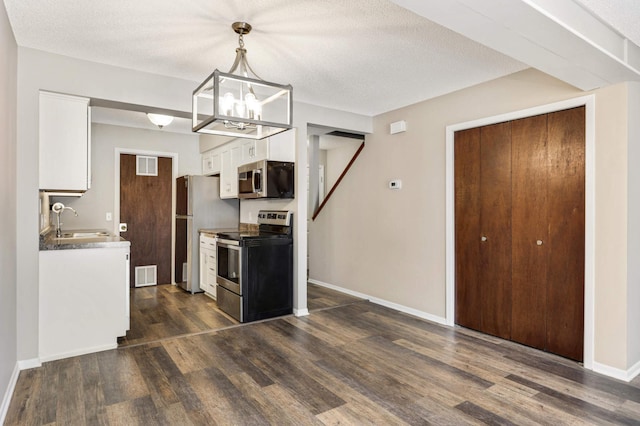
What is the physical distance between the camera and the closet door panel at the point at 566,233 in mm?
2939

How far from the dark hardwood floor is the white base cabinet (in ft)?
0.51

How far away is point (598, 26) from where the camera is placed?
2201 mm

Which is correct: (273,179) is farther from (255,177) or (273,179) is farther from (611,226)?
(611,226)

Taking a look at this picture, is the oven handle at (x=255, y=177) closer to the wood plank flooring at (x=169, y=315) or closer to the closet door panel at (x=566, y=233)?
the wood plank flooring at (x=169, y=315)

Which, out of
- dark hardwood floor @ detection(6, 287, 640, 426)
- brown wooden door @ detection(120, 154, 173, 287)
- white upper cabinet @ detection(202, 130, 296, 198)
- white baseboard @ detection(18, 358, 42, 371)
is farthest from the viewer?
brown wooden door @ detection(120, 154, 173, 287)

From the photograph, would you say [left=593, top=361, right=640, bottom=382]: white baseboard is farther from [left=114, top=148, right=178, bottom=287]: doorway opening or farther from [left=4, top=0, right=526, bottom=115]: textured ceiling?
[left=114, top=148, right=178, bottom=287]: doorway opening

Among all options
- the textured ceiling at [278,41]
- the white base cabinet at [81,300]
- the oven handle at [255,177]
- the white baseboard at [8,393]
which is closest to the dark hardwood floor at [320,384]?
the white baseboard at [8,393]

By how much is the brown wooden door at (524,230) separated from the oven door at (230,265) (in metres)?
2.31

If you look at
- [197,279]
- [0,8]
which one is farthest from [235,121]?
[197,279]

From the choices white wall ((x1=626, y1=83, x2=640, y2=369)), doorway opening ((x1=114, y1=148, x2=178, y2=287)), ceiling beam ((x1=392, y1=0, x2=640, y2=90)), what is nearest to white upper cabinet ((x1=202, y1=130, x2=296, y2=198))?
doorway opening ((x1=114, y1=148, x2=178, y2=287))

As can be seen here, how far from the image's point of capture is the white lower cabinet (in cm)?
484

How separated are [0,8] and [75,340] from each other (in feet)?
7.89

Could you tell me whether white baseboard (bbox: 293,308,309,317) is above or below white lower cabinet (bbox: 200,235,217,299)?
below

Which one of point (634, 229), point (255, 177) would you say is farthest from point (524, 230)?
point (255, 177)
